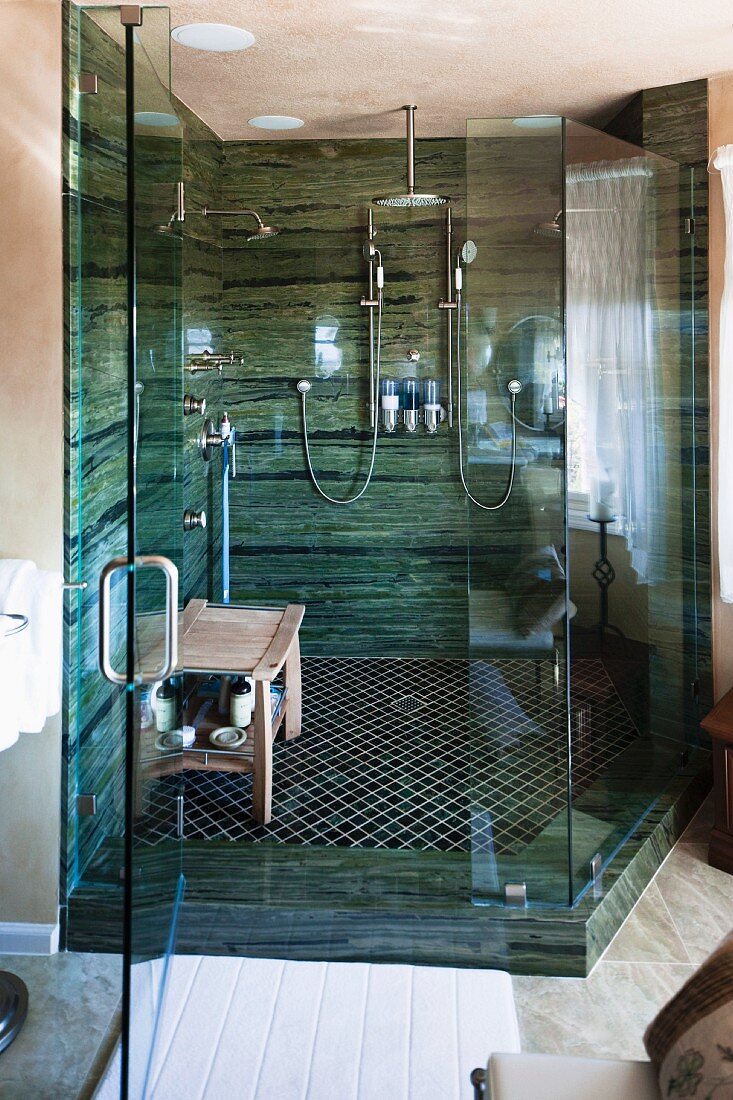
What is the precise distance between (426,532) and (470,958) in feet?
7.11

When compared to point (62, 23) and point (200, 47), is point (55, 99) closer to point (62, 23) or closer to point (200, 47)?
point (62, 23)

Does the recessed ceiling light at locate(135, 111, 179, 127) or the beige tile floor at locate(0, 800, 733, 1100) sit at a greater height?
the recessed ceiling light at locate(135, 111, 179, 127)

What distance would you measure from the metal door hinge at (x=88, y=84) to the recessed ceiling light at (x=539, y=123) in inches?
40.2

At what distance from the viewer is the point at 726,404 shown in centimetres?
309

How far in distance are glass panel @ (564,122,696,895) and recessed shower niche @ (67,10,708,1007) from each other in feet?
0.04

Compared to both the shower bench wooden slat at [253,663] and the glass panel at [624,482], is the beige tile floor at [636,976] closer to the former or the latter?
the glass panel at [624,482]

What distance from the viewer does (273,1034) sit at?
80.7 inches

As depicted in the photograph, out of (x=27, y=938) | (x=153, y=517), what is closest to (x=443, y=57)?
(x=153, y=517)

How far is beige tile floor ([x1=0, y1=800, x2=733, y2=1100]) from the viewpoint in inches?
82.9

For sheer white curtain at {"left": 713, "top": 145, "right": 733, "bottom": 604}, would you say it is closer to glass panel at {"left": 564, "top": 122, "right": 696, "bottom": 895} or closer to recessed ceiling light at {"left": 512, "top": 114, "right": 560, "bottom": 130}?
glass panel at {"left": 564, "top": 122, "right": 696, "bottom": 895}

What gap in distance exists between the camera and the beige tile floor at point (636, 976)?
2.19 m

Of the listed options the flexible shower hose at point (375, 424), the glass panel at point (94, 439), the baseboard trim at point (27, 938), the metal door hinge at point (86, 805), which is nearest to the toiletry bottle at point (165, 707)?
the glass panel at point (94, 439)

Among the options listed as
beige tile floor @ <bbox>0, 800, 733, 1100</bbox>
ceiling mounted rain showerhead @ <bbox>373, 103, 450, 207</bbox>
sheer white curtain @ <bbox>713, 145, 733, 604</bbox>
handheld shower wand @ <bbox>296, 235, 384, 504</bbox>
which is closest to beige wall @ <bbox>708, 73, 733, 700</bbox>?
sheer white curtain @ <bbox>713, 145, 733, 604</bbox>

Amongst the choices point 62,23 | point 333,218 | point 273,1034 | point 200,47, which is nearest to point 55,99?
point 62,23
